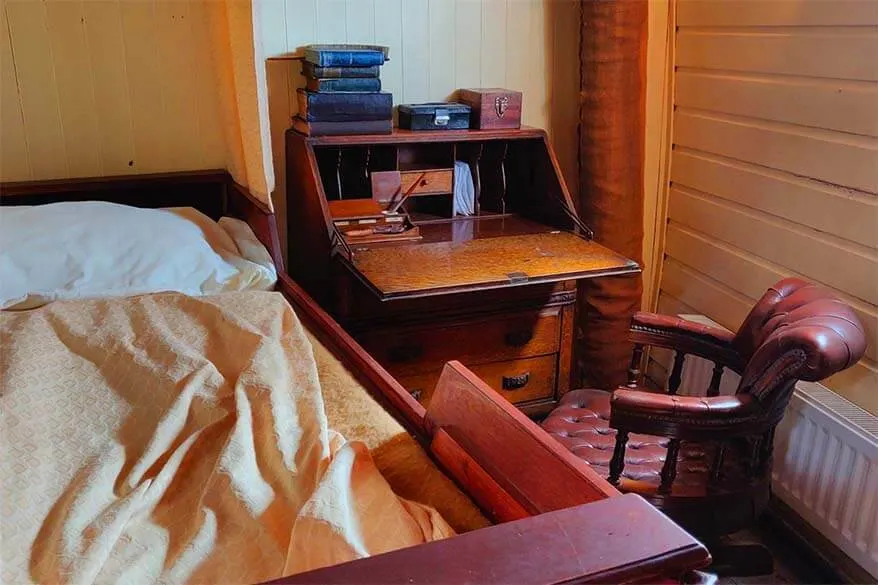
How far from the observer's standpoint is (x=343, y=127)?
210cm

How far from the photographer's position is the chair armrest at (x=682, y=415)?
59.2 inches

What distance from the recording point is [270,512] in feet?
3.32

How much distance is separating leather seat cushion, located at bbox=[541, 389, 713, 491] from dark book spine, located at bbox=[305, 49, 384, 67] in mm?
1021

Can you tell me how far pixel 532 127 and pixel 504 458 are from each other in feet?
5.21

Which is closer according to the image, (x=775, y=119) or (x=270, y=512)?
(x=270, y=512)

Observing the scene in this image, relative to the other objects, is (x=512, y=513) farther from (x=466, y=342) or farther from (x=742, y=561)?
(x=742, y=561)

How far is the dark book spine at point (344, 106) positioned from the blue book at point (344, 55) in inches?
3.1

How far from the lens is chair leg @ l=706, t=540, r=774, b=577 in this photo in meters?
1.95

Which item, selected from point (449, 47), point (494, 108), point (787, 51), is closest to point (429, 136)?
point (494, 108)

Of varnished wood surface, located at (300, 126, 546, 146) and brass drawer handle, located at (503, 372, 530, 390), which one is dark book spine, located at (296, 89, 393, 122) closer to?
varnished wood surface, located at (300, 126, 546, 146)

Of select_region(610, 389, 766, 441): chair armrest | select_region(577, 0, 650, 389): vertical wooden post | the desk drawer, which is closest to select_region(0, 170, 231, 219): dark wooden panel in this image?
the desk drawer

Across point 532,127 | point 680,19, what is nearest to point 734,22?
point 680,19

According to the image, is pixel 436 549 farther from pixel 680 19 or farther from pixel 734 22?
pixel 680 19

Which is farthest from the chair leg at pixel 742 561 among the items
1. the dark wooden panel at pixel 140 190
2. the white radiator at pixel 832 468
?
the dark wooden panel at pixel 140 190
